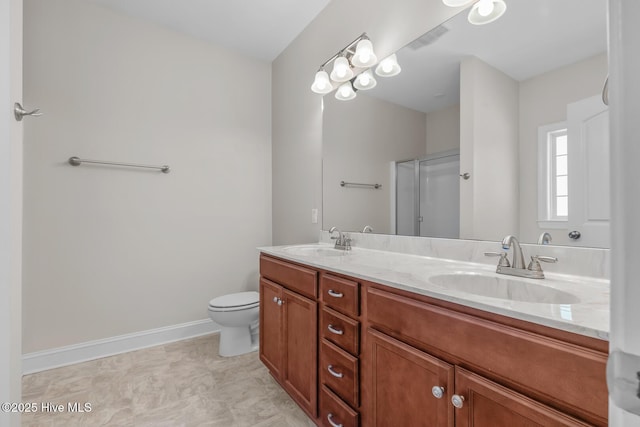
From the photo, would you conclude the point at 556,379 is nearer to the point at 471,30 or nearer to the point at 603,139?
the point at 603,139

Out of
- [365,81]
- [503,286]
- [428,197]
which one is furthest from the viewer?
[365,81]

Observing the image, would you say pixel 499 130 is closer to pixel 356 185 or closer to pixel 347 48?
pixel 356 185

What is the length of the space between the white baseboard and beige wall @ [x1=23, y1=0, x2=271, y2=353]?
50 millimetres

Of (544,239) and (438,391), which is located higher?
(544,239)

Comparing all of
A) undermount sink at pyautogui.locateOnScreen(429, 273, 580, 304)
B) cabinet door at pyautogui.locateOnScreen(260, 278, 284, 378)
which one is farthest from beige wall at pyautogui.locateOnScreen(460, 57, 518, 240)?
cabinet door at pyautogui.locateOnScreen(260, 278, 284, 378)

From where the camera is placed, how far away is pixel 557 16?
1062 mm

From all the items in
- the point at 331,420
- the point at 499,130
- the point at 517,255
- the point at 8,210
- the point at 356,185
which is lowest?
the point at 331,420

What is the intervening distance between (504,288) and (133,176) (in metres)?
2.54

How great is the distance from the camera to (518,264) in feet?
3.47

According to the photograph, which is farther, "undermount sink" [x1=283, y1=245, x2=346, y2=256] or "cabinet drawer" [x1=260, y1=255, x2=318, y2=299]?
"undermount sink" [x1=283, y1=245, x2=346, y2=256]

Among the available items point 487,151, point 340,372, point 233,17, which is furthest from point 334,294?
point 233,17

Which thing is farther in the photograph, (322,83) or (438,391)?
(322,83)

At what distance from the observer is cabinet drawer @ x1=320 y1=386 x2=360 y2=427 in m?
1.14

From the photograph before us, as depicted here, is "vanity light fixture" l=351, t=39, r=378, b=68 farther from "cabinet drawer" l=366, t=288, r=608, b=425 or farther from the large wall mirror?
"cabinet drawer" l=366, t=288, r=608, b=425
